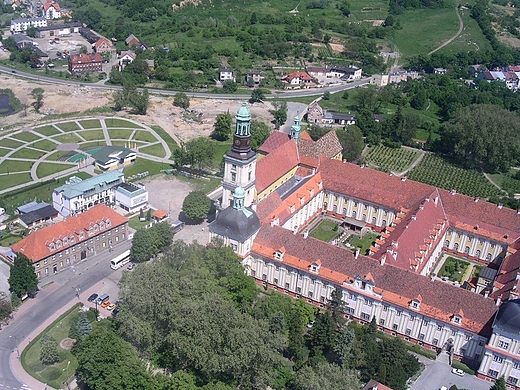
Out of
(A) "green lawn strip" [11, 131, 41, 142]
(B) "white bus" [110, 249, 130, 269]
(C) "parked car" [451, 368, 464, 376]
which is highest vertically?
(C) "parked car" [451, 368, 464, 376]

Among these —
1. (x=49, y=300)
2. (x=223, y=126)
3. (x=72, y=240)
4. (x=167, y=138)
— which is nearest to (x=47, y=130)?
(x=167, y=138)

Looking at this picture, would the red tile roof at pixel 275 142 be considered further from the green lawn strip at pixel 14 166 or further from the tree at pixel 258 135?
the green lawn strip at pixel 14 166

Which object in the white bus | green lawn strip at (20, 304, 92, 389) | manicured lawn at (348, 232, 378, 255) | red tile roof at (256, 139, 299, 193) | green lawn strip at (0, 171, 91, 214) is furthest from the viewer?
green lawn strip at (0, 171, 91, 214)

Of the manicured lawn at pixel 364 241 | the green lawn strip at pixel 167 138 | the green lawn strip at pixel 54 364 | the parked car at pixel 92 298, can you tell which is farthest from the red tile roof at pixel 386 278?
the green lawn strip at pixel 167 138

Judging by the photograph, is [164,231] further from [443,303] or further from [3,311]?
[443,303]

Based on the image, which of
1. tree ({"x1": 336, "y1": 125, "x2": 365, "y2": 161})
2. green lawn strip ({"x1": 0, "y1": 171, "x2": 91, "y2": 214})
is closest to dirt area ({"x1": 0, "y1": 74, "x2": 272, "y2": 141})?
tree ({"x1": 336, "y1": 125, "x2": 365, "y2": 161})

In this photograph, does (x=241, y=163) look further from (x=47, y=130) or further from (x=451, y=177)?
(x=47, y=130)

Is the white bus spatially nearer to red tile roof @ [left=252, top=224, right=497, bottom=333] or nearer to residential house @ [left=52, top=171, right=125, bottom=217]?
residential house @ [left=52, top=171, right=125, bottom=217]
